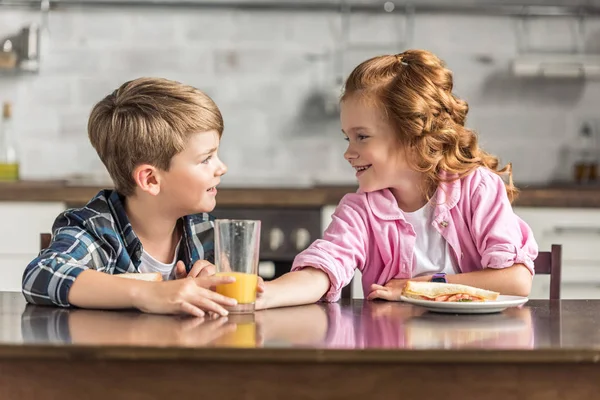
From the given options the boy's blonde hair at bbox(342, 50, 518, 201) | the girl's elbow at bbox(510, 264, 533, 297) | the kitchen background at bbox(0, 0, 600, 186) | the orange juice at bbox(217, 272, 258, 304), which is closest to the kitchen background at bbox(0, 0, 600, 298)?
the kitchen background at bbox(0, 0, 600, 186)

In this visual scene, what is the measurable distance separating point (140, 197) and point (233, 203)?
1450 millimetres

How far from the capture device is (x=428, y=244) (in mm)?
1856

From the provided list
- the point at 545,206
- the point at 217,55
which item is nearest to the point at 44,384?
the point at 545,206

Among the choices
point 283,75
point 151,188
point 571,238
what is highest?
point 283,75

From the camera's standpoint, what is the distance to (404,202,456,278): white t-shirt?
1.84 meters

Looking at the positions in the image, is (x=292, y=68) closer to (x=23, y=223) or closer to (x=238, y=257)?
(x=23, y=223)

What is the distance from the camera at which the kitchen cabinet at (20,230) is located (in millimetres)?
3234

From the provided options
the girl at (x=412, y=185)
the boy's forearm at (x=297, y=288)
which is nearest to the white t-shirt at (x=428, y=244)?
the girl at (x=412, y=185)

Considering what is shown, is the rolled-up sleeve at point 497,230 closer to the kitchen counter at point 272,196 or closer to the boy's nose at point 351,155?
the boy's nose at point 351,155

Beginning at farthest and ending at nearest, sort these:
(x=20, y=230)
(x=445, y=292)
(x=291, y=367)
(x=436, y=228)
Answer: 1. (x=20, y=230)
2. (x=436, y=228)
3. (x=445, y=292)
4. (x=291, y=367)

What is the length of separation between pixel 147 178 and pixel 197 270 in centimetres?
25

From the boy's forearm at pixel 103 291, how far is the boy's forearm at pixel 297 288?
0.21 metres

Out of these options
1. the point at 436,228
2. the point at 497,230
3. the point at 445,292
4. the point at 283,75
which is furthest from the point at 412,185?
the point at 283,75

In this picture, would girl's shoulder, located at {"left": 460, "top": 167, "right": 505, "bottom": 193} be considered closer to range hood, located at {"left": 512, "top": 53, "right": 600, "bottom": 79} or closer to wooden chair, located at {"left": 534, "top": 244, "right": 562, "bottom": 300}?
wooden chair, located at {"left": 534, "top": 244, "right": 562, "bottom": 300}
